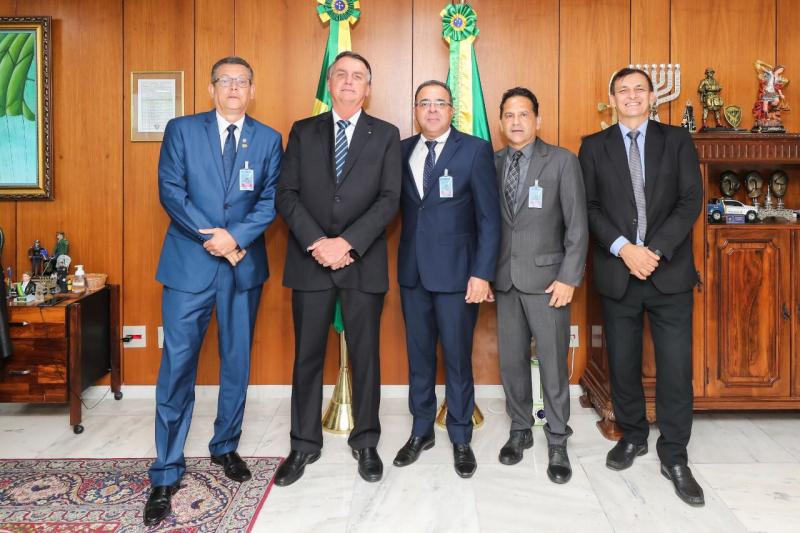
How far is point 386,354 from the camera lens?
368 cm

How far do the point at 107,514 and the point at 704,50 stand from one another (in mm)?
4171

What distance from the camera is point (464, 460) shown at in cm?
262

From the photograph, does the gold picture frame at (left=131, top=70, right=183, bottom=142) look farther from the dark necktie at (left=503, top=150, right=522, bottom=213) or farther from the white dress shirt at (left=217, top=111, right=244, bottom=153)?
the dark necktie at (left=503, top=150, right=522, bottom=213)

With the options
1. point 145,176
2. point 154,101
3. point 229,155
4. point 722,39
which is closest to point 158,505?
point 229,155

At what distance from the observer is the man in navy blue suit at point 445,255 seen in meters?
2.60

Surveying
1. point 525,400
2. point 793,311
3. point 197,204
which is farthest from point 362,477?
point 793,311

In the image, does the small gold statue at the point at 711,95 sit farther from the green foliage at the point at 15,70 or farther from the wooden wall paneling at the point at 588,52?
the green foliage at the point at 15,70

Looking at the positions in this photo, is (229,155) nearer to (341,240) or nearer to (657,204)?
(341,240)

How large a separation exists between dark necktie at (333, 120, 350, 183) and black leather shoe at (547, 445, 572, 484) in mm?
1639

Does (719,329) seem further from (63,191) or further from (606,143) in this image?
(63,191)

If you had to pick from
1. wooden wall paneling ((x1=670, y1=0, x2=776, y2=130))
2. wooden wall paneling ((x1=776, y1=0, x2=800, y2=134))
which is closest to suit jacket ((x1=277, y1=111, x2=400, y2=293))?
wooden wall paneling ((x1=670, y1=0, x2=776, y2=130))

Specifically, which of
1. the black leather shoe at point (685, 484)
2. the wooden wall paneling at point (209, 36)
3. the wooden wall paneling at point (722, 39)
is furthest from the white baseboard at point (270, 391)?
the wooden wall paneling at point (722, 39)

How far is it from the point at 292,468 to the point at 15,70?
307cm

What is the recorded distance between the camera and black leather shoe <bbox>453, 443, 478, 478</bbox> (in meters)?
2.57
